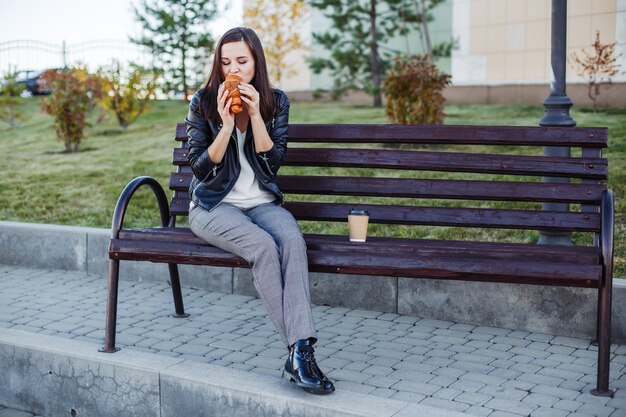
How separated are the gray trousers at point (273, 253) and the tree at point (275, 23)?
50.9 ft

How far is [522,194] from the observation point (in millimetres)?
4715

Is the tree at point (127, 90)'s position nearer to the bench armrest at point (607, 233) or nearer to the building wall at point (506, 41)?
the building wall at point (506, 41)

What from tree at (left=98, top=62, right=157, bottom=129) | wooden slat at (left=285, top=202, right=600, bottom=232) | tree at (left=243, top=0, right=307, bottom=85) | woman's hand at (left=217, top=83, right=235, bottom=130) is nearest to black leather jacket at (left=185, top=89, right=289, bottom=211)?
woman's hand at (left=217, top=83, right=235, bottom=130)

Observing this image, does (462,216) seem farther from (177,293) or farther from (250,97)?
(177,293)

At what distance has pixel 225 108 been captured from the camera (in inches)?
167

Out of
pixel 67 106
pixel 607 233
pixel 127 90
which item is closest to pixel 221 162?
pixel 607 233

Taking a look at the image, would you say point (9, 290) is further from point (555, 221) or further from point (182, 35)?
point (182, 35)

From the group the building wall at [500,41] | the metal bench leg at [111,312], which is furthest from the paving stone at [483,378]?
the building wall at [500,41]

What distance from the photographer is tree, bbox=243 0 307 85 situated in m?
19.9

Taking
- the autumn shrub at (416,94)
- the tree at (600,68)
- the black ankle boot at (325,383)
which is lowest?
the black ankle boot at (325,383)

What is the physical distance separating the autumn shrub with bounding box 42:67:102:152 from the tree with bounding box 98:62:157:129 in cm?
146

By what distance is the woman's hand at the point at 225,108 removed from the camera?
4.24 m

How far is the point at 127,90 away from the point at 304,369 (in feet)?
38.3

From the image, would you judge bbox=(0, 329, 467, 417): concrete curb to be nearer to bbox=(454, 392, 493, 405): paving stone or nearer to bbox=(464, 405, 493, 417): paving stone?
bbox=(464, 405, 493, 417): paving stone
